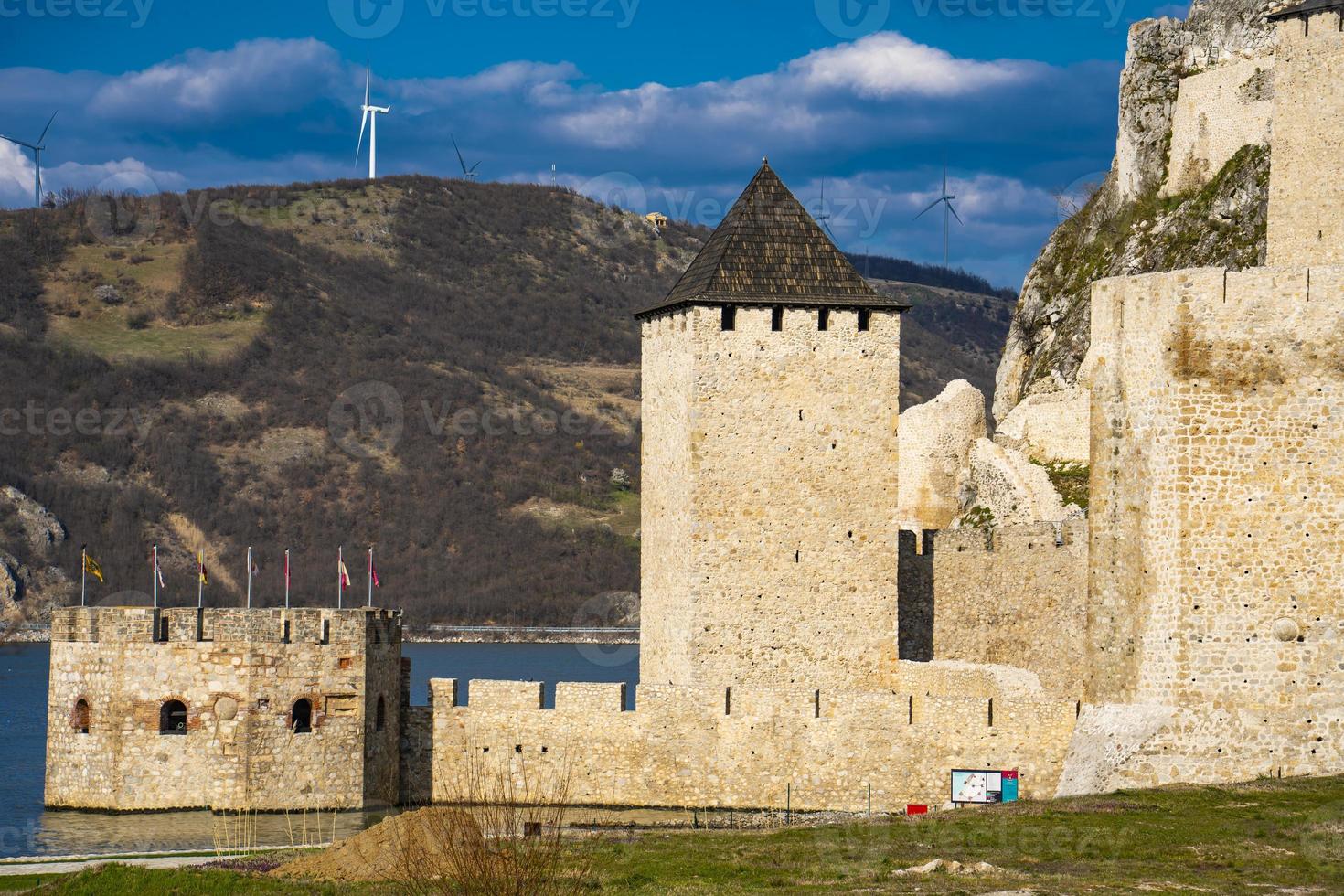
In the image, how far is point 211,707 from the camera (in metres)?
29.2

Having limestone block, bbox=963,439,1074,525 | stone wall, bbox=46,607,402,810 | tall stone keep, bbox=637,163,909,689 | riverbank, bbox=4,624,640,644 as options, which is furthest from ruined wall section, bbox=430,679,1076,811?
riverbank, bbox=4,624,640,644

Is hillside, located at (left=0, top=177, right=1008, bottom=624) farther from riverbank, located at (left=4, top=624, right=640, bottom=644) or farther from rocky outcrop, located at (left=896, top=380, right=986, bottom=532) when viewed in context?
rocky outcrop, located at (left=896, top=380, right=986, bottom=532)

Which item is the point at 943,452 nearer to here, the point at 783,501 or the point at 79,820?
the point at 783,501

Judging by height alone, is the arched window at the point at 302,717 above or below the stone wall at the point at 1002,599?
below

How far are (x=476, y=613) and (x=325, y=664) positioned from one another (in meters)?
84.6

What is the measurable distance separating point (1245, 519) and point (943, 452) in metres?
14.1

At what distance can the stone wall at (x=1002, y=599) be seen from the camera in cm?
3034

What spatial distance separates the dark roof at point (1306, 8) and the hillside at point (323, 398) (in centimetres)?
6992

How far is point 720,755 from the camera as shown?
30203mm

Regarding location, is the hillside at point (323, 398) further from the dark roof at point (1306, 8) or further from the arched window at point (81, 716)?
the arched window at point (81, 716)

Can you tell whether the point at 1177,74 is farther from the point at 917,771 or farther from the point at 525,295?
the point at 525,295

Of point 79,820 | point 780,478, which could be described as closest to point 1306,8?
point 780,478

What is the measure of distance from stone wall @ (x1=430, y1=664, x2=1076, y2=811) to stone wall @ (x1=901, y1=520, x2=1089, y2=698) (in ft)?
6.37

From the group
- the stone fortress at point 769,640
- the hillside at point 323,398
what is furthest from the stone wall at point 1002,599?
the hillside at point 323,398
